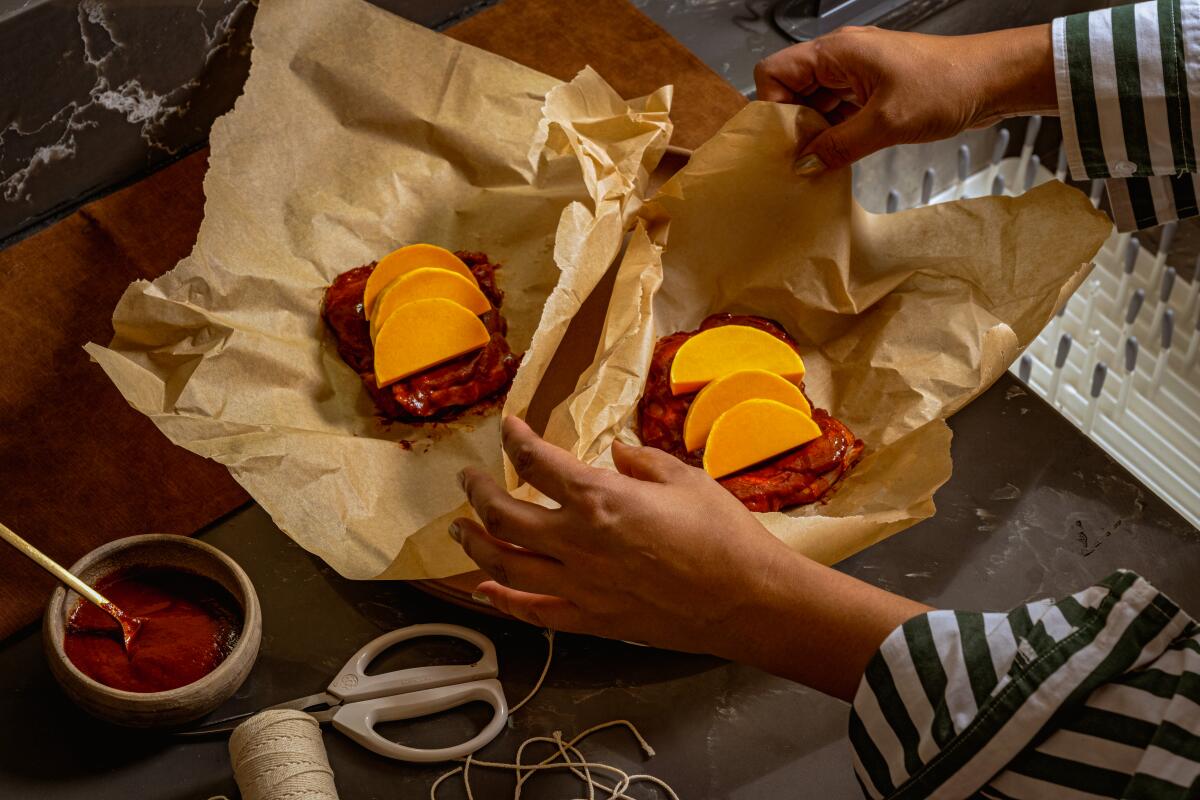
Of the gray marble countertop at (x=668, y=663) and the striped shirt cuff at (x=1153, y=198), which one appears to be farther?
the striped shirt cuff at (x=1153, y=198)

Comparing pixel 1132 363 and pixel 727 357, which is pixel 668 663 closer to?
pixel 727 357

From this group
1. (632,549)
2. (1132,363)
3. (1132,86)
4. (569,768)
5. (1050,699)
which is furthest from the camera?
(1132,363)

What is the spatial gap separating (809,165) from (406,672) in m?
0.99

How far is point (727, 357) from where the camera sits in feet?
6.14

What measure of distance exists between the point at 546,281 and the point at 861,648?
3.14 feet

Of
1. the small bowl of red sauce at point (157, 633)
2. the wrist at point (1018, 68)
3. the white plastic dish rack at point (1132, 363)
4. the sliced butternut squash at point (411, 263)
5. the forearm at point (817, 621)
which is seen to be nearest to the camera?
the forearm at point (817, 621)

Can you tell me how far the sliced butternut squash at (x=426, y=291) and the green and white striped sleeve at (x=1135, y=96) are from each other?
0.96 m

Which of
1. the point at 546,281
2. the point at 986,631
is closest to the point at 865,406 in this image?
the point at 546,281

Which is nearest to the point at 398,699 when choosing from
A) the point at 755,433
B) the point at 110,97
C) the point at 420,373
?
the point at 420,373

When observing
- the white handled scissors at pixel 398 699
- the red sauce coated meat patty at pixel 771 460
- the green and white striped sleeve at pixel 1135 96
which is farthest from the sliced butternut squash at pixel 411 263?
the green and white striped sleeve at pixel 1135 96

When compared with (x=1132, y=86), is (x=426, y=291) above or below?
below

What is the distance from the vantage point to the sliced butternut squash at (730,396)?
1824mm

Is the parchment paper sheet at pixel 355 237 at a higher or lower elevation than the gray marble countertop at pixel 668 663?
higher

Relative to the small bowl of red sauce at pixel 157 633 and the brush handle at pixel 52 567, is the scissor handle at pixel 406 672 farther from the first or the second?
the brush handle at pixel 52 567
